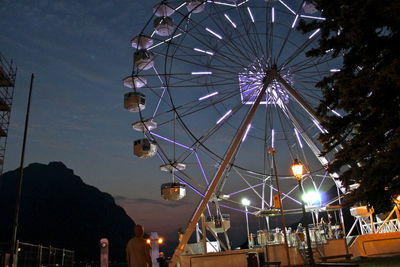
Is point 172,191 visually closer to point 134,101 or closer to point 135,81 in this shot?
point 134,101

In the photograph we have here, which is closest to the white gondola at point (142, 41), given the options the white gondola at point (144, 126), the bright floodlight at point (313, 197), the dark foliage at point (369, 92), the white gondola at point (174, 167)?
the white gondola at point (144, 126)

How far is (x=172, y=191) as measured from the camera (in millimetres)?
21312

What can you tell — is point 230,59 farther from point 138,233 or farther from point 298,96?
point 138,233

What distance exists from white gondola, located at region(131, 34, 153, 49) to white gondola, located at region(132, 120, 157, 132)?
14.4ft

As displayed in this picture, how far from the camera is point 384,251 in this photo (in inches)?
805

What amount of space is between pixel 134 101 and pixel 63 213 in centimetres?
12900

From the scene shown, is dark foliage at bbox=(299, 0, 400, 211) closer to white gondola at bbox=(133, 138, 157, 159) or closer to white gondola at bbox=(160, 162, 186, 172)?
white gondola at bbox=(133, 138, 157, 159)

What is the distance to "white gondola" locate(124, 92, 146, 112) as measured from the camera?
72.1ft

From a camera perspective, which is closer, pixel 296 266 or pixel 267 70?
pixel 296 266

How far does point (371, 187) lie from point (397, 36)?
10.5ft

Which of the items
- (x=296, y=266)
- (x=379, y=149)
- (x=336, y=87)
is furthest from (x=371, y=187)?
(x=296, y=266)

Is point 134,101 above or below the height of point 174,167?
above

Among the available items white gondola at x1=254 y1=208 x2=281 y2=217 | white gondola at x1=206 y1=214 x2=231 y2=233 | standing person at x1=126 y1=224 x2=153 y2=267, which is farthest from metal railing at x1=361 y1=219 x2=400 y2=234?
standing person at x1=126 y1=224 x2=153 y2=267

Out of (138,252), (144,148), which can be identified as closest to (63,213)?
(144,148)
